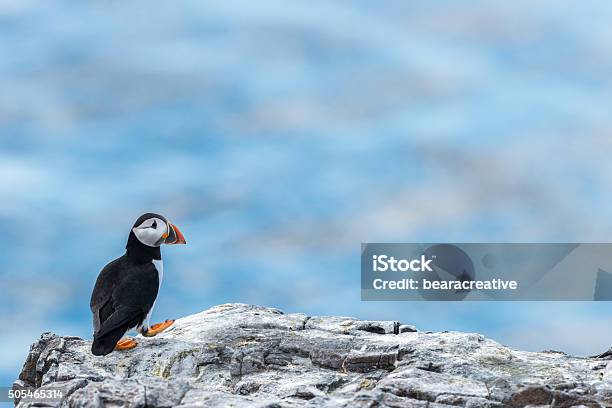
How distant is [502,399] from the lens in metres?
16.0

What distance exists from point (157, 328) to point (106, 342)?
176 cm

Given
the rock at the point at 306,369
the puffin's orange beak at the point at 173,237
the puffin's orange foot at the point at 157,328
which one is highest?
the puffin's orange beak at the point at 173,237

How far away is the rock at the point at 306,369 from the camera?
612 inches

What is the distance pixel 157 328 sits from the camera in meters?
20.1

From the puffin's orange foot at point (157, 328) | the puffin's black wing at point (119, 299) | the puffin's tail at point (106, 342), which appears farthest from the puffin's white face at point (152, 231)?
the puffin's tail at point (106, 342)

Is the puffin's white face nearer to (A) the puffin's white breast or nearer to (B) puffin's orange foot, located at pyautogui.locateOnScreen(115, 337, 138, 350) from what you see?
(A) the puffin's white breast

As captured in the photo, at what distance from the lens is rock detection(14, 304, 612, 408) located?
15547 millimetres

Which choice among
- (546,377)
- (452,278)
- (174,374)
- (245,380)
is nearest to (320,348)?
(245,380)

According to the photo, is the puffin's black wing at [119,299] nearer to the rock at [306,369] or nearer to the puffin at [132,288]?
the puffin at [132,288]

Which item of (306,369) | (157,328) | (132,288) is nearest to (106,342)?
(132,288)

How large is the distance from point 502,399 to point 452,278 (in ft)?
25.2

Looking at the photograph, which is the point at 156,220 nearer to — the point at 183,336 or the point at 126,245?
the point at 126,245

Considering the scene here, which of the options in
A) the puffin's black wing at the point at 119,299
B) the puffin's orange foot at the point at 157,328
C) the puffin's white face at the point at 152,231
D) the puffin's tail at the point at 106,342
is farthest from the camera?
the puffin's orange foot at the point at 157,328

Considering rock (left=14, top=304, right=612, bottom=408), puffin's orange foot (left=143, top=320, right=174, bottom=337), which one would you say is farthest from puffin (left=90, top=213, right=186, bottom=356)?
rock (left=14, top=304, right=612, bottom=408)
